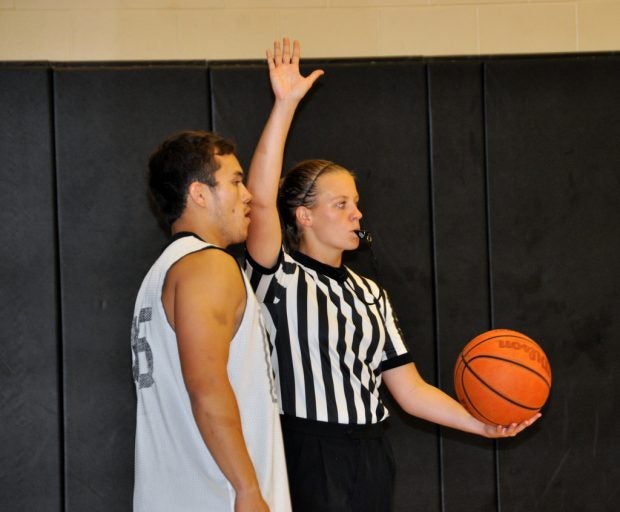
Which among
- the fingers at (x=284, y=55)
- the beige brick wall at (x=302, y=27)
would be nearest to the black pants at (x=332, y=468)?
the fingers at (x=284, y=55)

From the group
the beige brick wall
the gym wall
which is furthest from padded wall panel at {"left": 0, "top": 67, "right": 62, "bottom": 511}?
the beige brick wall

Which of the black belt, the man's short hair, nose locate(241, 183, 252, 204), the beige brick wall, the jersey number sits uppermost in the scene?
the beige brick wall

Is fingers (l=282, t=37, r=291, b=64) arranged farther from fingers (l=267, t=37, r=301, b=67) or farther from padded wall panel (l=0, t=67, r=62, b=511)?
padded wall panel (l=0, t=67, r=62, b=511)

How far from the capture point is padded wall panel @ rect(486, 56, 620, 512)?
10.1 feet

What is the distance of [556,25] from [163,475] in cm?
236

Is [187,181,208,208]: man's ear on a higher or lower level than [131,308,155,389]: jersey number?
higher

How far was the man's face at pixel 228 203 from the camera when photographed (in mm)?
2127

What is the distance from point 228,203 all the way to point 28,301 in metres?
1.05

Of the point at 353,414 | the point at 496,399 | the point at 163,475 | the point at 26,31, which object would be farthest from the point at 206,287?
the point at 26,31

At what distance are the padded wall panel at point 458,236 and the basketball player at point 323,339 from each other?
1.60 feet

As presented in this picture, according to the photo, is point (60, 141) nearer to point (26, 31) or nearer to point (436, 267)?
Answer: point (26, 31)

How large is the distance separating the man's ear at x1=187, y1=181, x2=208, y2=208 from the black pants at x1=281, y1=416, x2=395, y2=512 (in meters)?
0.66

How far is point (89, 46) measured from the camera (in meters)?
3.17

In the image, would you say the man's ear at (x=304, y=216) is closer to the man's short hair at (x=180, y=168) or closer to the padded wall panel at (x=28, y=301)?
the man's short hair at (x=180, y=168)
